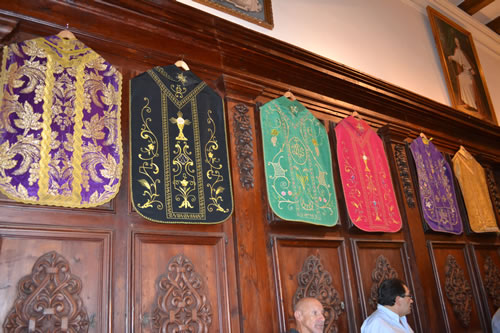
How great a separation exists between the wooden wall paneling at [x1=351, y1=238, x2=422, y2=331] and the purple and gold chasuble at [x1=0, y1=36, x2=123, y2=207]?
93.1 inches

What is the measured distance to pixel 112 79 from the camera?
2.92 meters

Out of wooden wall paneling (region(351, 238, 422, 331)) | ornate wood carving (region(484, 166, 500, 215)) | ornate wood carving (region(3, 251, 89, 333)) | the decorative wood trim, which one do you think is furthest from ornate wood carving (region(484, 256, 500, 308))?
the decorative wood trim

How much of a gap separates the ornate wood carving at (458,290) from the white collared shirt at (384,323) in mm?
1332

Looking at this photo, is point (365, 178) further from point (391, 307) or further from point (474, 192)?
point (474, 192)

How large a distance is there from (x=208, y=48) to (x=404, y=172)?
2.63 metres

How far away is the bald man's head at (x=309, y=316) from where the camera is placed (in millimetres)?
2852

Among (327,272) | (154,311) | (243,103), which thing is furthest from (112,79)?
(327,272)

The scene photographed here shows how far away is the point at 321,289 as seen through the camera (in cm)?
345

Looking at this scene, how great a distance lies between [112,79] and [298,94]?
1868 millimetres

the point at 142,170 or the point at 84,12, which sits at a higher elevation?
the point at 84,12

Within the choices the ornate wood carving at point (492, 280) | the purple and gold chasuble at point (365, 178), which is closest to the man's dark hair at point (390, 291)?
the purple and gold chasuble at point (365, 178)

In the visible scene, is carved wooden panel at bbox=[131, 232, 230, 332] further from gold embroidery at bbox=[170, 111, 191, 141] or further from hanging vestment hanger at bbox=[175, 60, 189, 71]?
hanging vestment hanger at bbox=[175, 60, 189, 71]

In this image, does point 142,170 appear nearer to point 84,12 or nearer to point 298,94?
Answer: point 84,12

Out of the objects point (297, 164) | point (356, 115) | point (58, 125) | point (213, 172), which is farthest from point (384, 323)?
point (58, 125)
